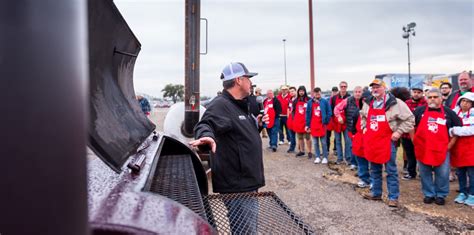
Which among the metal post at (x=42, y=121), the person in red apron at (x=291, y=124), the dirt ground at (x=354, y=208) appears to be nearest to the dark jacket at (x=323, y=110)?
the person in red apron at (x=291, y=124)

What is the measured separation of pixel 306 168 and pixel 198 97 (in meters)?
3.16

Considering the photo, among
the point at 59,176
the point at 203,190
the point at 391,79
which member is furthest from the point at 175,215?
the point at 391,79

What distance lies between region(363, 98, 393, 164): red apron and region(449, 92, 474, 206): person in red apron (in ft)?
3.21

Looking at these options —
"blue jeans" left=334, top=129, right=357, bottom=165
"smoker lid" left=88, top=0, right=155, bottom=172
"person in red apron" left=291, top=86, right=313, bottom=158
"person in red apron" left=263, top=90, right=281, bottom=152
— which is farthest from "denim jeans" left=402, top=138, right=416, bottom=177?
"smoker lid" left=88, top=0, right=155, bottom=172

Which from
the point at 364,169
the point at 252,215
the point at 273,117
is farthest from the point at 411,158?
the point at 252,215

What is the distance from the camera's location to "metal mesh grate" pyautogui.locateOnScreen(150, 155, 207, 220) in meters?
1.57

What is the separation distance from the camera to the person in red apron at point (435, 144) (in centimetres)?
449

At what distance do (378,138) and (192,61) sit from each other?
3.15 m

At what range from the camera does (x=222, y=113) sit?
2477 millimetres

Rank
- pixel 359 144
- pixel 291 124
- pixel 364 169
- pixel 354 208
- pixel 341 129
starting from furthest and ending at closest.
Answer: pixel 291 124 → pixel 341 129 → pixel 364 169 → pixel 359 144 → pixel 354 208

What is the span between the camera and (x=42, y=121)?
473 millimetres

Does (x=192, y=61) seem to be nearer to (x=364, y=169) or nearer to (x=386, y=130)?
(x=386, y=130)

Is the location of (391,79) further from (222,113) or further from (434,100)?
(222,113)

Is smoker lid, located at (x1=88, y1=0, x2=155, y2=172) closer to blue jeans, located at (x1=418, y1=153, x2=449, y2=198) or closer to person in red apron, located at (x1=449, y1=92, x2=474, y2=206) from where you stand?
blue jeans, located at (x1=418, y1=153, x2=449, y2=198)
